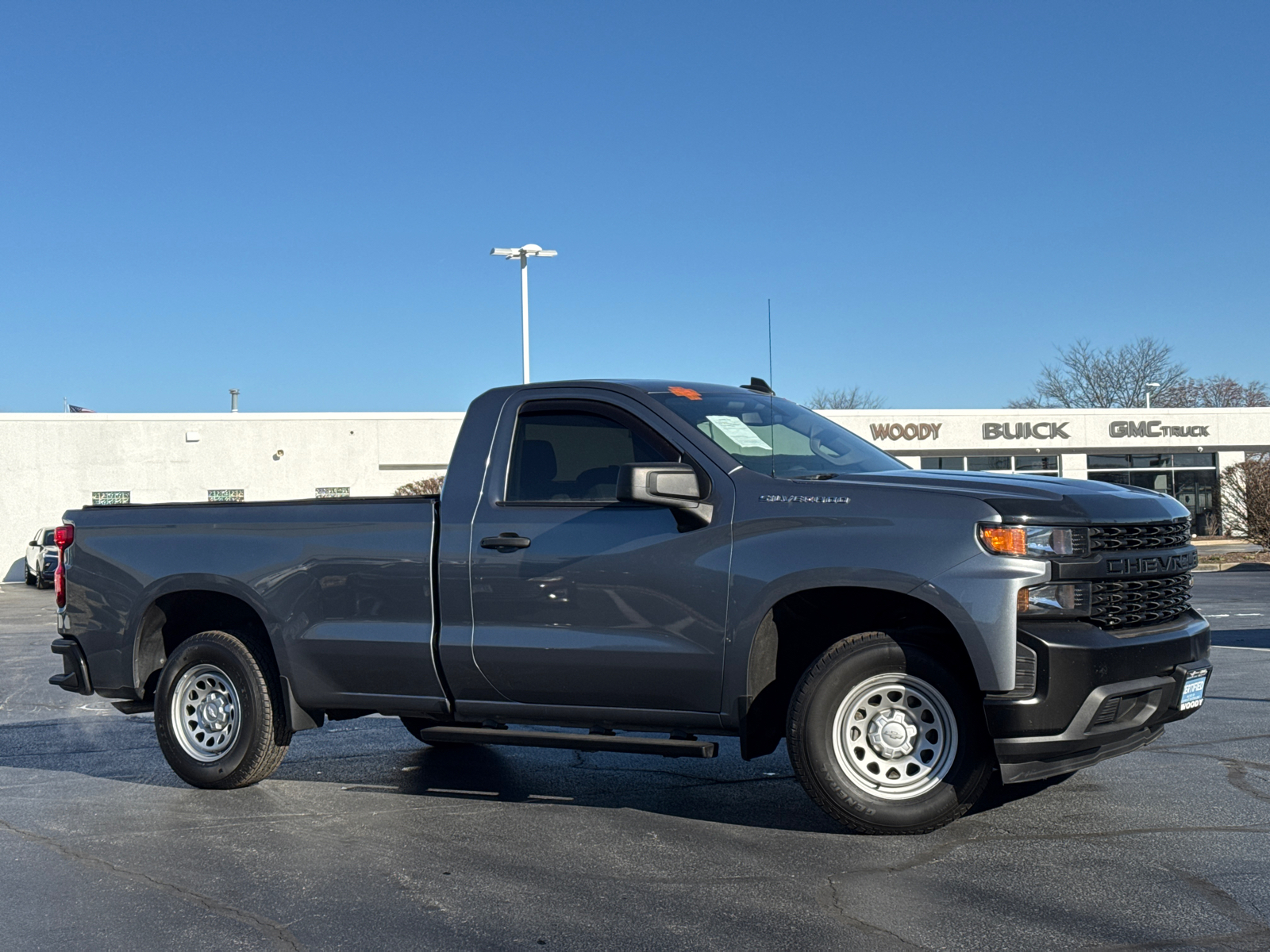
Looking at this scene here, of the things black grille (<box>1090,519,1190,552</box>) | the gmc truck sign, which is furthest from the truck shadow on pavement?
the gmc truck sign

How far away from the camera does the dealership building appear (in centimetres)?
3675

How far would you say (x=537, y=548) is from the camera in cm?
596

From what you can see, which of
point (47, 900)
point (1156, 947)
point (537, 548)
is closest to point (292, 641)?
point (537, 548)

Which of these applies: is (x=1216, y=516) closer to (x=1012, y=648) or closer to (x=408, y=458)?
(x=408, y=458)

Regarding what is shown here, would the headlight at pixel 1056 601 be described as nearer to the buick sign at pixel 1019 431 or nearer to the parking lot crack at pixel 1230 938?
the parking lot crack at pixel 1230 938

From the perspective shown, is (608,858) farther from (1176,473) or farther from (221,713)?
(1176,473)

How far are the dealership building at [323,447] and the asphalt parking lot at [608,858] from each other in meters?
29.6

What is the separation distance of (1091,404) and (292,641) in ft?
233

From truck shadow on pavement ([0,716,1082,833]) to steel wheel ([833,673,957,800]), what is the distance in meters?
0.40

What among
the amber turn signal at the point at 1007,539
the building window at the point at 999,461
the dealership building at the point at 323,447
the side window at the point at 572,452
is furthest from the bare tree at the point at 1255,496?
the amber turn signal at the point at 1007,539

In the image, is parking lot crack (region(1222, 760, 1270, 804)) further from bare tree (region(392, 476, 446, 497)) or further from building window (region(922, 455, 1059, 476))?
building window (region(922, 455, 1059, 476))

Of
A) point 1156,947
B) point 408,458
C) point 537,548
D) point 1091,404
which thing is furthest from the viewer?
point 1091,404

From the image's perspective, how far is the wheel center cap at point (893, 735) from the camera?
17.5ft

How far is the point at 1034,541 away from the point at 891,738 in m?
1.04
